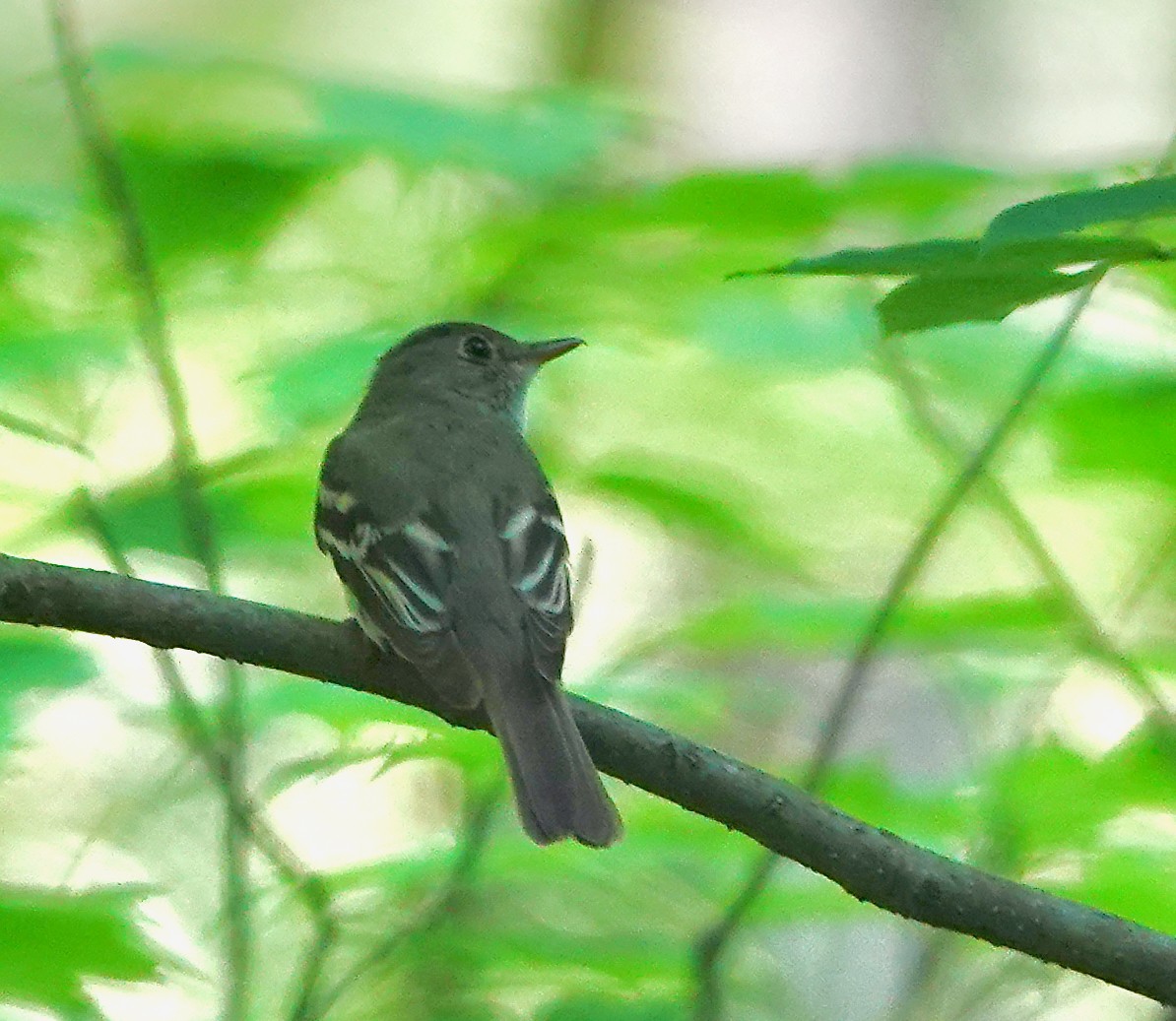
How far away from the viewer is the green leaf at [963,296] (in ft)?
5.57

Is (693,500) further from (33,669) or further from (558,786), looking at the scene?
(33,669)

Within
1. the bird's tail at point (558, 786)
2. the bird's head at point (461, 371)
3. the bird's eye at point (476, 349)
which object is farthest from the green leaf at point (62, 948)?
the bird's eye at point (476, 349)

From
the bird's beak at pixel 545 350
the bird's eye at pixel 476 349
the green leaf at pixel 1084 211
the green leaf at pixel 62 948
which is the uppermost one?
the bird's eye at pixel 476 349

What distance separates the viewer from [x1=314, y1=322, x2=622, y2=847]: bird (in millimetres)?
2980

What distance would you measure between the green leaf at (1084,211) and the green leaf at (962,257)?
3.2 inches

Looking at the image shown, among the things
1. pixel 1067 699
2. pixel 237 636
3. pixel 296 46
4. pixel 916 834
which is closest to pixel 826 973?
pixel 1067 699

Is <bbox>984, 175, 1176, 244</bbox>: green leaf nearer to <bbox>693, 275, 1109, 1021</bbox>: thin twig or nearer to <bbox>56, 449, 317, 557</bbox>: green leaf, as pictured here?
<bbox>693, 275, 1109, 1021</bbox>: thin twig

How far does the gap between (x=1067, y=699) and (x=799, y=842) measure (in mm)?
2904

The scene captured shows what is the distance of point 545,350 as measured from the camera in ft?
15.7

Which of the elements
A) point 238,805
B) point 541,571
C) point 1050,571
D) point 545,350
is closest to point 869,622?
point 1050,571

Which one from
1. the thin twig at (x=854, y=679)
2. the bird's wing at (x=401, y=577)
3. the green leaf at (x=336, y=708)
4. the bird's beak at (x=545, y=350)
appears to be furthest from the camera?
the bird's beak at (x=545, y=350)

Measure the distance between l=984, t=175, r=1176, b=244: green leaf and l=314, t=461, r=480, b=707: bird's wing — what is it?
5.80 ft

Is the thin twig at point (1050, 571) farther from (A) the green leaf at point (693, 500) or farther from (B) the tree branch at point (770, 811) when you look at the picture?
(B) the tree branch at point (770, 811)

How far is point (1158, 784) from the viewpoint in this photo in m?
3.06
